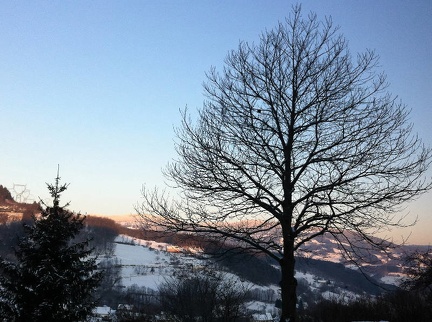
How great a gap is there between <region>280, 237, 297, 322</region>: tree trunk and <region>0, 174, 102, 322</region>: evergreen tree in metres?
5.58

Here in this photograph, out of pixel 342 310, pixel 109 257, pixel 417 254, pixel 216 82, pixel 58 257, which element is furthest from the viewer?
pixel 109 257

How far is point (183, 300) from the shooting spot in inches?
816

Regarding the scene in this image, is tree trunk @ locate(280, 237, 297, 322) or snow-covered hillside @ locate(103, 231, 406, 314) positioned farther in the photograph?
snow-covered hillside @ locate(103, 231, 406, 314)

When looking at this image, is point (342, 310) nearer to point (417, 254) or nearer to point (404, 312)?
point (404, 312)

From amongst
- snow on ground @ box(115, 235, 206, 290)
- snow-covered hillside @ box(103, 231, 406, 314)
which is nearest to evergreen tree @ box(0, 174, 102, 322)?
snow-covered hillside @ box(103, 231, 406, 314)

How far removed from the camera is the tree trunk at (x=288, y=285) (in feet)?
24.3

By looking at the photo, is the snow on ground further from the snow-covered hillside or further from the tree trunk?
the tree trunk

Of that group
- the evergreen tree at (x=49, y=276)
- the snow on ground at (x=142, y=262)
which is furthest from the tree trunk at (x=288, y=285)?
the snow on ground at (x=142, y=262)

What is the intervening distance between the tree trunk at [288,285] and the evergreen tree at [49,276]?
558 cm

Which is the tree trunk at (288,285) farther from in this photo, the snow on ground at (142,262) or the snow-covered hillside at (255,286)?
the snow on ground at (142,262)

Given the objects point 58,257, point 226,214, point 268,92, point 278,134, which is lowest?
point 58,257

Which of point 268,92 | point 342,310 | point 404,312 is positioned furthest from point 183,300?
A: point 268,92

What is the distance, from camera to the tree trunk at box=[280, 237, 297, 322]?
741cm

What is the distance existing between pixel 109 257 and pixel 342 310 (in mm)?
135408
